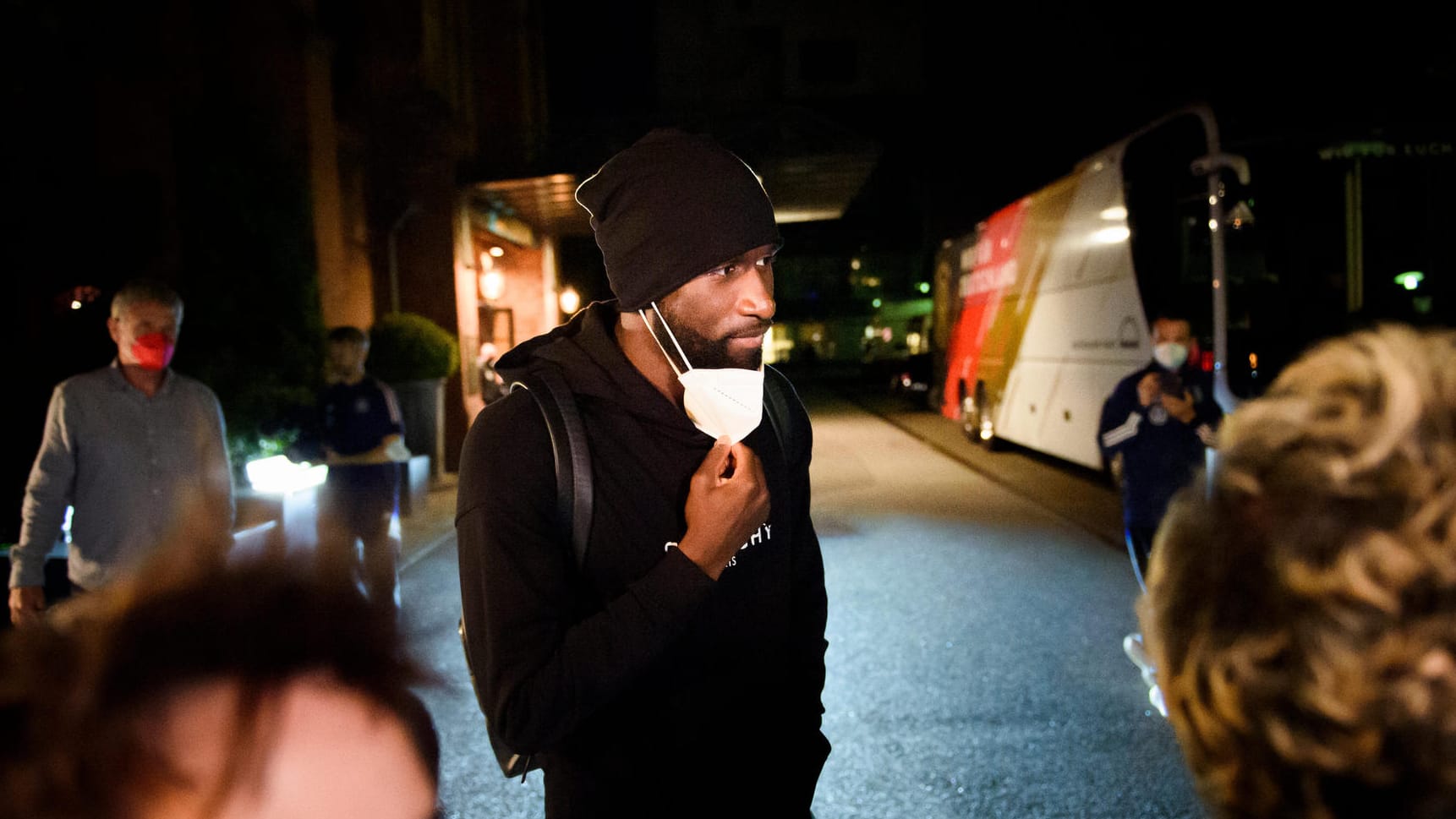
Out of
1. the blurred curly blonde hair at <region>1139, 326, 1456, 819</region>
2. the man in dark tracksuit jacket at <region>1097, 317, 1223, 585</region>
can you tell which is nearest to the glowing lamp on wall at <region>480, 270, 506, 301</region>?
the man in dark tracksuit jacket at <region>1097, 317, 1223, 585</region>

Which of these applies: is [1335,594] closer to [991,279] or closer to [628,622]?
[628,622]

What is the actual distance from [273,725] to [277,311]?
326 inches

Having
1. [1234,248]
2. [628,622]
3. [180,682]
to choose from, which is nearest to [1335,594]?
[180,682]

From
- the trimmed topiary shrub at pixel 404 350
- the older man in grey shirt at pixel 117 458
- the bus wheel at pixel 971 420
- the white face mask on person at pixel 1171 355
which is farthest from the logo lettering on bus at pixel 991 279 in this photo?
the older man in grey shirt at pixel 117 458

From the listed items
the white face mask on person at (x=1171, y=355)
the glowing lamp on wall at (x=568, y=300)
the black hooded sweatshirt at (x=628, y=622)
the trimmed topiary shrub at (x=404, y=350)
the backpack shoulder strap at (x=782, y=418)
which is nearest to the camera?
the black hooded sweatshirt at (x=628, y=622)

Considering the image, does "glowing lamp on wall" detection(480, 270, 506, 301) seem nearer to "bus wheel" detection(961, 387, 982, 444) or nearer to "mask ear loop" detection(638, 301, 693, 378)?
"bus wheel" detection(961, 387, 982, 444)

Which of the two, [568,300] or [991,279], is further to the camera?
[568,300]

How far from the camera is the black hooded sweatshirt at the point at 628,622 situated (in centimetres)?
135

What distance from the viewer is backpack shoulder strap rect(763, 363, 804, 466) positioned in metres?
1.86

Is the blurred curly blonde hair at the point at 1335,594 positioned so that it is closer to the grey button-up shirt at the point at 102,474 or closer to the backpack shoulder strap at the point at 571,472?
the backpack shoulder strap at the point at 571,472

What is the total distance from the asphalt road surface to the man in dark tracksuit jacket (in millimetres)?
851

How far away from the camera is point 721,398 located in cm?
167

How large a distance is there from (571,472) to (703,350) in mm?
375

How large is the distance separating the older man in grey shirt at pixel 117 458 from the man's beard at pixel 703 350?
85.9 inches
